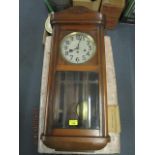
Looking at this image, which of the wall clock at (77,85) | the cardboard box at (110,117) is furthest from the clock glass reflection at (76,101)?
the cardboard box at (110,117)

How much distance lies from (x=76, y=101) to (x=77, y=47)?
11.3 inches

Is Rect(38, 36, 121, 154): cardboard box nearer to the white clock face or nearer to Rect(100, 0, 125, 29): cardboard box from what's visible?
the white clock face

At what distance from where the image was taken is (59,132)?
4.01ft

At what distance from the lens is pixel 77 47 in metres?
1.33

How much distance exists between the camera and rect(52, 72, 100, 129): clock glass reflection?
1.23 m

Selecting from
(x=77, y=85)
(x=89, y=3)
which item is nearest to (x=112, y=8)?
(x=89, y=3)

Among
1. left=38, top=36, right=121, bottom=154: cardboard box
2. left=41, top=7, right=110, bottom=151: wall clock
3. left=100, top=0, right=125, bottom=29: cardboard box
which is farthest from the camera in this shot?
left=100, top=0, right=125, bottom=29: cardboard box

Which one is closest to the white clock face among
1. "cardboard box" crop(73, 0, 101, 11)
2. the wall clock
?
the wall clock

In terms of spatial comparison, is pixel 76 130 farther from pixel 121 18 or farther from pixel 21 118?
pixel 121 18

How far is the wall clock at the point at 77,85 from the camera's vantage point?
122 cm

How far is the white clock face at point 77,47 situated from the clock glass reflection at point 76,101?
0.27 feet

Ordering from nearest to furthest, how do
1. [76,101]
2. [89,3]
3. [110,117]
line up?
[76,101]
[110,117]
[89,3]

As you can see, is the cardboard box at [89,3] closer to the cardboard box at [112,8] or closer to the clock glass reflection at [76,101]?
the cardboard box at [112,8]

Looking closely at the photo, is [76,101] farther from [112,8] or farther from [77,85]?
[112,8]
